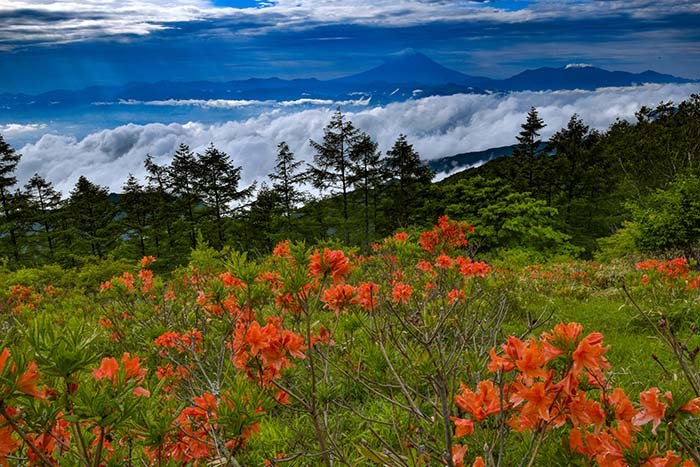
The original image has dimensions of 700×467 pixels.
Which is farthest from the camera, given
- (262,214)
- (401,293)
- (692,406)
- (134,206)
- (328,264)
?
(134,206)

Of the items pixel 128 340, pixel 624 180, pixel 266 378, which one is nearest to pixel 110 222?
pixel 128 340

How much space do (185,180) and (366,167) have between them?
38.1 ft

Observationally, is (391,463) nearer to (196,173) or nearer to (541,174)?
(196,173)

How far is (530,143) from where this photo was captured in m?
33.8


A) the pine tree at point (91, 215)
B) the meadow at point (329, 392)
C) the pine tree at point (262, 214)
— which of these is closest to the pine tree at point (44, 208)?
the pine tree at point (91, 215)

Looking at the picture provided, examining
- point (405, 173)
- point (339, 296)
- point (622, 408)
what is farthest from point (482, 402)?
point (405, 173)

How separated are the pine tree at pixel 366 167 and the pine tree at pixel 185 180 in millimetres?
Result: 9723

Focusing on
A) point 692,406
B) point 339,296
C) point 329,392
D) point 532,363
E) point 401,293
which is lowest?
point 401,293

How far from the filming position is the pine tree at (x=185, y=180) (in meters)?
29.3

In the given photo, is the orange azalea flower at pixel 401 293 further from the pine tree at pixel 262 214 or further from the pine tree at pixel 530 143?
the pine tree at pixel 530 143

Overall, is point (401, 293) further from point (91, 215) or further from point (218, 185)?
point (91, 215)

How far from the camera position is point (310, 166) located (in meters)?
28.3

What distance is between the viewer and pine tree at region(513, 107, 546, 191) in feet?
110

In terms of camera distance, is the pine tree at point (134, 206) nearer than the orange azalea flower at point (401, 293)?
No
